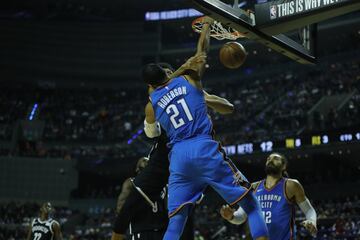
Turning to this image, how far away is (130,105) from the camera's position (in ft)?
126

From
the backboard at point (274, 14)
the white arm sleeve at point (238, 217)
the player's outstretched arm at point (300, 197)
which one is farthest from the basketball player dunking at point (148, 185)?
the backboard at point (274, 14)

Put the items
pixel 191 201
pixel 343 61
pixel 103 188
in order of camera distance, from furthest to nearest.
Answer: pixel 103 188 → pixel 343 61 → pixel 191 201

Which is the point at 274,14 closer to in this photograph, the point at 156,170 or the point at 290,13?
the point at 290,13

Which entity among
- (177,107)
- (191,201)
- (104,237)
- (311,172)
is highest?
(177,107)

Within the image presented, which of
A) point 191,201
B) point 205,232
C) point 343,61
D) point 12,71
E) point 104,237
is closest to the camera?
point 191,201

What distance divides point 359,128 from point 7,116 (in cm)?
2172

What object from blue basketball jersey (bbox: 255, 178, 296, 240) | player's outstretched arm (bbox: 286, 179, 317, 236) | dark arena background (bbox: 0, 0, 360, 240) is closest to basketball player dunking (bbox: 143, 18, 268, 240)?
player's outstretched arm (bbox: 286, 179, 317, 236)

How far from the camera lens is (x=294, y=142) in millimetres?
26938

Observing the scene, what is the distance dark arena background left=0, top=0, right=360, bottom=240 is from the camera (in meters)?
27.4

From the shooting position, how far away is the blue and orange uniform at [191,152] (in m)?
4.95

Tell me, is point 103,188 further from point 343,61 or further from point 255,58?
point 343,61

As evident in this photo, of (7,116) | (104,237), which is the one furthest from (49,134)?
(104,237)

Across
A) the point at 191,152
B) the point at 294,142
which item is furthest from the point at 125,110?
the point at 191,152

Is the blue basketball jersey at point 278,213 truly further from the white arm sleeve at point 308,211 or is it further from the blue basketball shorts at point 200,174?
the blue basketball shorts at point 200,174
